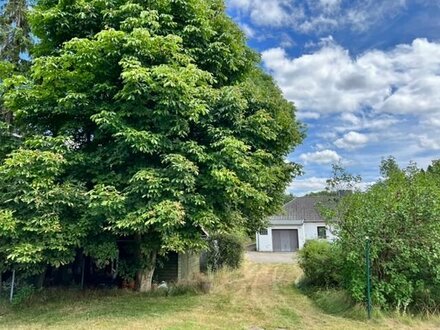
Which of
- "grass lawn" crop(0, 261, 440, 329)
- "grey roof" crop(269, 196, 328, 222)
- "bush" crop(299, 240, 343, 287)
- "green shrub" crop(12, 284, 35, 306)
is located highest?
"grey roof" crop(269, 196, 328, 222)

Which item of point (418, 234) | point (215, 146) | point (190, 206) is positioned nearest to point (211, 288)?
point (190, 206)

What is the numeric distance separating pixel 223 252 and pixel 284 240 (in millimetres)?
17743

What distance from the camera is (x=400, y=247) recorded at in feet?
26.9

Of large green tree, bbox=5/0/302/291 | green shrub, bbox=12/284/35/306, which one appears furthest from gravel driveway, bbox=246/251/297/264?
green shrub, bbox=12/284/35/306

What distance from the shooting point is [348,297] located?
29.6ft

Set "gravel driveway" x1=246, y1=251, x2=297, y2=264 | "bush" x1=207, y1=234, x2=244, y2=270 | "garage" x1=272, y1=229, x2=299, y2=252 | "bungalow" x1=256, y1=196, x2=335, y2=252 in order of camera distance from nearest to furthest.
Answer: "bush" x1=207, y1=234, x2=244, y2=270
"gravel driveway" x1=246, y1=251, x2=297, y2=264
"bungalow" x1=256, y1=196, x2=335, y2=252
"garage" x1=272, y1=229, x2=299, y2=252

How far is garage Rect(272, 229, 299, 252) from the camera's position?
3428 cm

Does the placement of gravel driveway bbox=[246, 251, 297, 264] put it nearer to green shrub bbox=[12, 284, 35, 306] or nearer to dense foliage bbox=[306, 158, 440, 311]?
dense foliage bbox=[306, 158, 440, 311]

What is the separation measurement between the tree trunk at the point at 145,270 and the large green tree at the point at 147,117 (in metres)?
0.44

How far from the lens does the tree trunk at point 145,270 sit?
11.5m

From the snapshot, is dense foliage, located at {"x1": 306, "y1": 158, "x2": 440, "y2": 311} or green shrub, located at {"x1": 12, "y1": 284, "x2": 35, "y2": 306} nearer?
dense foliage, located at {"x1": 306, "y1": 158, "x2": 440, "y2": 311}

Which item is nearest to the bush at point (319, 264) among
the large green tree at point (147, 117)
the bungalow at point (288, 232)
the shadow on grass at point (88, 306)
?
the large green tree at point (147, 117)

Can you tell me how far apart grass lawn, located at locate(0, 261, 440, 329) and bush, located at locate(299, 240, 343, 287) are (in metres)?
0.87

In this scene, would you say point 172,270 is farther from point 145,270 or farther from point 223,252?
point 223,252
